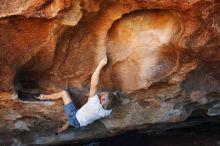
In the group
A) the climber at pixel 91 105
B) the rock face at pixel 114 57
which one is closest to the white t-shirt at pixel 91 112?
the climber at pixel 91 105

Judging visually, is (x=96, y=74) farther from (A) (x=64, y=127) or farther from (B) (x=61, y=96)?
(A) (x=64, y=127)

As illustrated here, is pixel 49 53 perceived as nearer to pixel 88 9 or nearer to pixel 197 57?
pixel 88 9

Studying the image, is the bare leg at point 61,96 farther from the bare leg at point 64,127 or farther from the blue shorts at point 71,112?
the bare leg at point 64,127

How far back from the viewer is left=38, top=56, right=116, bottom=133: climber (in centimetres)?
264

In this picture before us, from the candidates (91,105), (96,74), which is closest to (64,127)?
(91,105)

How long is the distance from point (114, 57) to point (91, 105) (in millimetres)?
367

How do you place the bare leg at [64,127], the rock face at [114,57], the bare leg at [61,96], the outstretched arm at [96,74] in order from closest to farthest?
the rock face at [114,57] < the outstretched arm at [96,74] < the bare leg at [61,96] < the bare leg at [64,127]

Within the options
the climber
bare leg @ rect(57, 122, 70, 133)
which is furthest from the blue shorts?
bare leg @ rect(57, 122, 70, 133)

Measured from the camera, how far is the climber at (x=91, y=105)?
2.64 m

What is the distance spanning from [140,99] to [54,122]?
0.68 m

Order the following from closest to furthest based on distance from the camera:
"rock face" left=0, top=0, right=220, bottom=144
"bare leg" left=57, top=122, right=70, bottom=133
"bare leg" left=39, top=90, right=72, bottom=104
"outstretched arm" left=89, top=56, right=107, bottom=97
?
"rock face" left=0, top=0, right=220, bottom=144 → "outstretched arm" left=89, top=56, right=107, bottom=97 → "bare leg" left=39, top=90, right=72, bottom=104 → "bare leg" left=57, top=122, right=70, bottom=133

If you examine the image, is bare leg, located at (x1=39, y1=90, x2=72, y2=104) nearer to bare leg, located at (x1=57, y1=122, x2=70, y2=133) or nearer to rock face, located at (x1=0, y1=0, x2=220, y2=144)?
rock face, located at (x1=0, y1=0, x2=220, y2=144)

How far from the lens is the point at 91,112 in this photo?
274 cm

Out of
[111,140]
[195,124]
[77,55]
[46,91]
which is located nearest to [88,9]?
[77,55]
